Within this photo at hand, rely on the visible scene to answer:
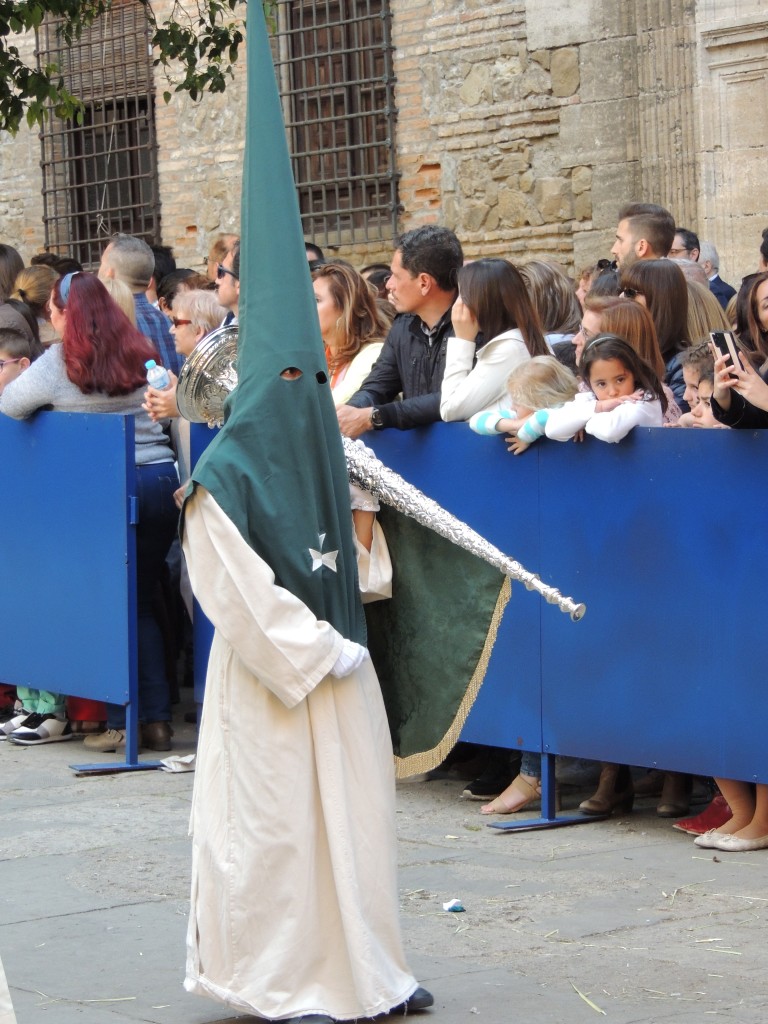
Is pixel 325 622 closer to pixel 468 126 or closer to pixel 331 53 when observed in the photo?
pixel 468 126

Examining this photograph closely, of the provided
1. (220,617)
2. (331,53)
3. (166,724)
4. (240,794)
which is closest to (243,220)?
(220,617)

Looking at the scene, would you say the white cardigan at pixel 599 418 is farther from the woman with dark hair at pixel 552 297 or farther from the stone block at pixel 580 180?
the stone block at pixel 580 180

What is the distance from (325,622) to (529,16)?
9501 mm

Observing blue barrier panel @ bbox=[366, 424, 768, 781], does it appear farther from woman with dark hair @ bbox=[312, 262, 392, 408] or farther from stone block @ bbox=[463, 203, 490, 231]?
stone block @ bbox=[463, 203, 490, 231]

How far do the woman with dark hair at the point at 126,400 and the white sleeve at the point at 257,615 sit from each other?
11.2 ft

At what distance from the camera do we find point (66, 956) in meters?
4.79

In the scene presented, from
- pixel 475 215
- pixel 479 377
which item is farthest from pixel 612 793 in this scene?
pixel 475 215

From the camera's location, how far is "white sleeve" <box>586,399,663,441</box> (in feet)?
19.1

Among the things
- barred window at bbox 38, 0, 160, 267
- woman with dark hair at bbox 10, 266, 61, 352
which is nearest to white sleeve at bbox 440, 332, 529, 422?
woman with dark hair at bbox 10, 266, 61, 352

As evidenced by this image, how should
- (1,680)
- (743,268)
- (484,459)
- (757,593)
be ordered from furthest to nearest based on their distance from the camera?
(743,268) → (1,680) → (484,459) → (757,593)

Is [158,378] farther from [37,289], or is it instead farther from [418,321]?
[37,289]

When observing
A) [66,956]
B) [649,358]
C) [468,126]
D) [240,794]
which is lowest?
[66,956]

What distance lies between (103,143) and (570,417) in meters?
12.2

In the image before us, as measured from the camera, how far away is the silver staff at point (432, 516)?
456 cm
